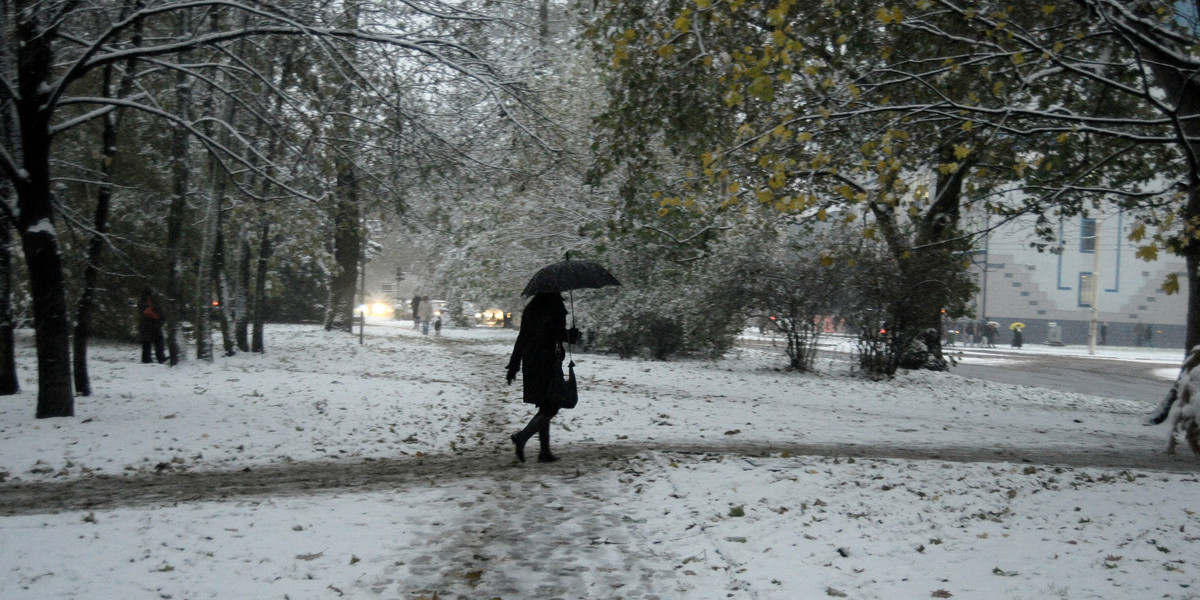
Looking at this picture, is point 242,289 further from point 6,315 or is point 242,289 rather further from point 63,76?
point 63,76

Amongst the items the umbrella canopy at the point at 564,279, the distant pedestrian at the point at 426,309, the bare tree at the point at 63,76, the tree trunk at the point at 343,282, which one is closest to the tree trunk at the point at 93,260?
the bare tree at the point at 63,76

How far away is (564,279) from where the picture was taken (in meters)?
8.16

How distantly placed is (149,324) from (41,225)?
32.1ft

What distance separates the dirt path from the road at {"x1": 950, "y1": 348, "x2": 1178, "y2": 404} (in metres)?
9.50

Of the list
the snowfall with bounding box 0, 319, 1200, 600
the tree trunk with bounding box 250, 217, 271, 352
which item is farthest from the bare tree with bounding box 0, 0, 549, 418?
the tree trunk with bounding box 250, 217, 271, 352

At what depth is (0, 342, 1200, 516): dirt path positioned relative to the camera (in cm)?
682

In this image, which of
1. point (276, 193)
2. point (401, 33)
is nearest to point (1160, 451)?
point (401, 33)

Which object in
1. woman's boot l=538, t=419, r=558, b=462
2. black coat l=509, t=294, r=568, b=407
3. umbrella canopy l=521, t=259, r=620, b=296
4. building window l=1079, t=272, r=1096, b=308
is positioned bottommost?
woman's boot l=538, t=419, r=558, b=462

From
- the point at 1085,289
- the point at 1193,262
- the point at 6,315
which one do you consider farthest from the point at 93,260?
the point at 1085,289

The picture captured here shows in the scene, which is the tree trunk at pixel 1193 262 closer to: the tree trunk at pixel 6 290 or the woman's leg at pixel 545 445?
the woman's leg at pixel 545 445

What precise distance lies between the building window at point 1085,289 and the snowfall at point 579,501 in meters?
41.0

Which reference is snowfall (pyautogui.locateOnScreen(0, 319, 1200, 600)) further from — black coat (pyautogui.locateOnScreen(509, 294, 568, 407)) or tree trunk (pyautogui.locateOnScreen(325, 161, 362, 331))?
tree trunk (pyautogui.locateOnScreen(325, 161, 362, 331))

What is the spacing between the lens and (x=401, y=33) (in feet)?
30.6

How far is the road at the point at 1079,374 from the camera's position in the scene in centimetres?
2128
